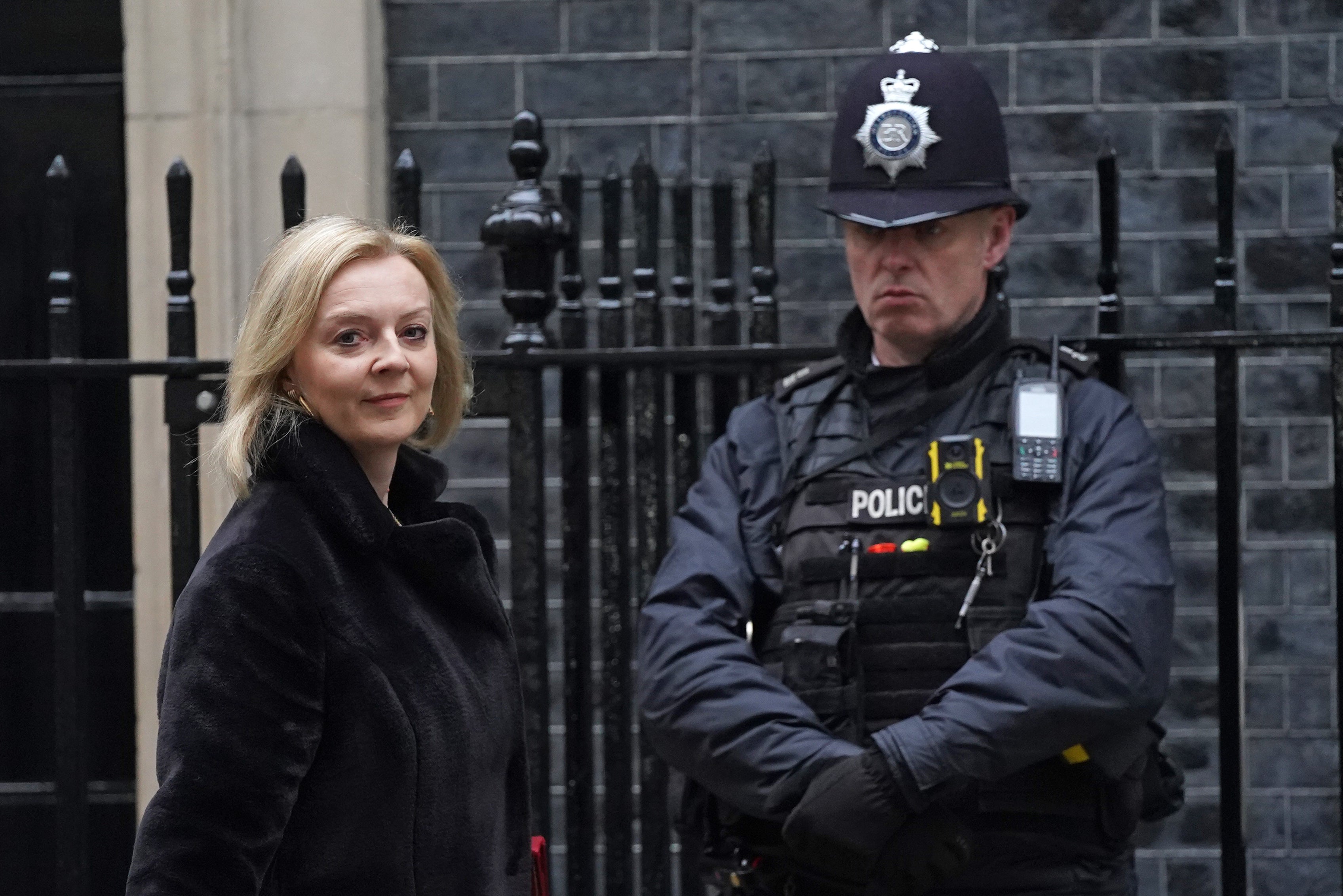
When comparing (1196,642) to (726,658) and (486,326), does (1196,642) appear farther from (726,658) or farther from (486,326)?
(726,658)

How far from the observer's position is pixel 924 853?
2898 mm

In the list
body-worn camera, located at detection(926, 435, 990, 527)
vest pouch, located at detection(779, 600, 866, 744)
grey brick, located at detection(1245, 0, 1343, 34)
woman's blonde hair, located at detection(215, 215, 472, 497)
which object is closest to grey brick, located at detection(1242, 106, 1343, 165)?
grey brick, located at detection(1245, 0, 1343, 34)

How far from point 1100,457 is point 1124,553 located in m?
0.19

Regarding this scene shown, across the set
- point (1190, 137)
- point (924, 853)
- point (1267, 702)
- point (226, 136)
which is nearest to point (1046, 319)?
point (1190, 137)

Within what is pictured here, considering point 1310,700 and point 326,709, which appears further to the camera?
point 1310,700

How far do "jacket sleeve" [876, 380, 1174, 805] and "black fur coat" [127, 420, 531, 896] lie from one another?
31.3 inches

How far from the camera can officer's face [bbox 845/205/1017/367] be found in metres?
3.23

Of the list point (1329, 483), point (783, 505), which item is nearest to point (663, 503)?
point (783, 505)

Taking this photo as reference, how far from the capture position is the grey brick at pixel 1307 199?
16.7 feet

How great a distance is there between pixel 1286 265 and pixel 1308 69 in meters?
0.55

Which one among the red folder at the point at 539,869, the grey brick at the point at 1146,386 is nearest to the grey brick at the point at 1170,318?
the grey brick at the point at 1146,386

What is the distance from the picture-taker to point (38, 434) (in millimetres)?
5367

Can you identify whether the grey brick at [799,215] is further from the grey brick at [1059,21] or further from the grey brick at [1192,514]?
the grey brick at [1192,514]

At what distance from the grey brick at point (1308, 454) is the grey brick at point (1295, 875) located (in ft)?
3.41
